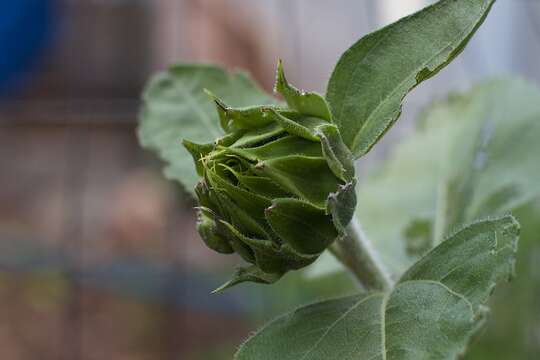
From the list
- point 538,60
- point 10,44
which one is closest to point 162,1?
point 10,44

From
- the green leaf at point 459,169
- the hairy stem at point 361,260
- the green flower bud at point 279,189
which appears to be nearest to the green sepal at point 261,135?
the green flower bud at point 279,189

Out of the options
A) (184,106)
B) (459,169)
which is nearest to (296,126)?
(184,106)

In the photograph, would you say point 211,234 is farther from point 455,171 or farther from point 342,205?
point 455,171

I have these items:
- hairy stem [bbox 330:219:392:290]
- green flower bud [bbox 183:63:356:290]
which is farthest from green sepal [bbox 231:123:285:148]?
hairy stem [bbox 330:219:392:290]

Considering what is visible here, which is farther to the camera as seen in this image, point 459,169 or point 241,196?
point 459,169

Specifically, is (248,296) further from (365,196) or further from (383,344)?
(383,344)

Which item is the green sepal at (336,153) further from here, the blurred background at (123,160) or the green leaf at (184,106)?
the blurred background at (123,160)
